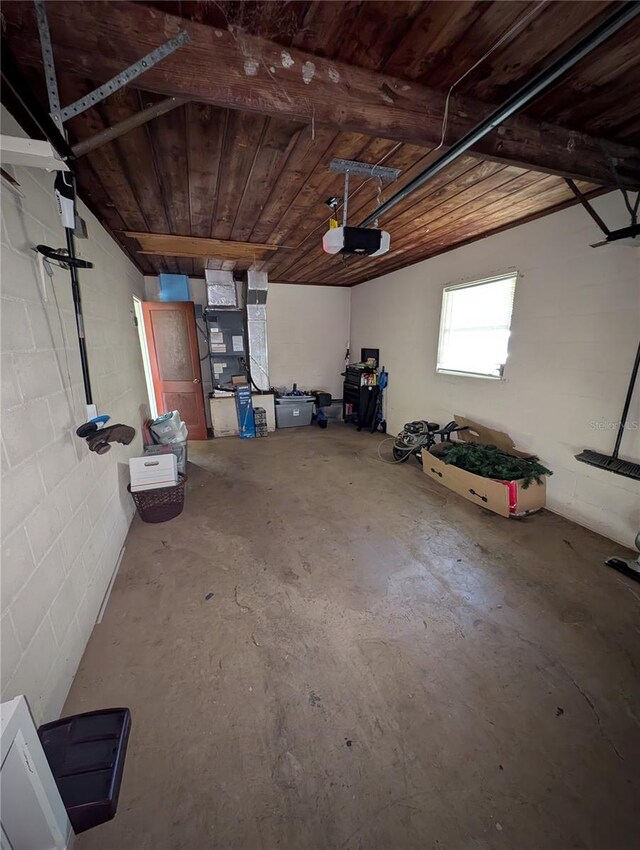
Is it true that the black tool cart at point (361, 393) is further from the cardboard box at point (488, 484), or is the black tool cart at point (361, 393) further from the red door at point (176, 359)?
the red door at point (176, 359)

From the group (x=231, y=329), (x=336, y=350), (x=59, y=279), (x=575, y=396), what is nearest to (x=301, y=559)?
(x=59, y=279)

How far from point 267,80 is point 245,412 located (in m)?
4.19

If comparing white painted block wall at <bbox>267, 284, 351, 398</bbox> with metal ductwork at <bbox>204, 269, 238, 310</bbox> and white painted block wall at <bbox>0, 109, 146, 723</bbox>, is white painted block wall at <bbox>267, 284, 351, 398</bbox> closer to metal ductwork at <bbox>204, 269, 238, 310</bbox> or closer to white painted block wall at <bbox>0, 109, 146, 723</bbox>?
metal ductwork at <bbox>204, 269, 238, 310</bbox>

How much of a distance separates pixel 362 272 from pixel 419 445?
2.91 m

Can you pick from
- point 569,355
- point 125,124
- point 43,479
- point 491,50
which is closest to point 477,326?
point 569,355

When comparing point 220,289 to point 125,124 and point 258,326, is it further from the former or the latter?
point 125,124

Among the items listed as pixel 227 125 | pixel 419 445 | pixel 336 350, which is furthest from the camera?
pixel 336 350

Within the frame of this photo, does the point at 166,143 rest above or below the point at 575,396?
above

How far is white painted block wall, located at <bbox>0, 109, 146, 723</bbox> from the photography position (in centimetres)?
111

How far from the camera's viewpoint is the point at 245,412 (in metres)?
5.13

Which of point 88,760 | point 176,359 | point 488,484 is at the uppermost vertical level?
point 176,359

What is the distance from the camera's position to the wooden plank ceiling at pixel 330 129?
1068mm

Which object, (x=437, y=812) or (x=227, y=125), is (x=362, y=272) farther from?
(x=437, y=812)

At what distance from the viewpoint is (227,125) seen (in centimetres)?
159
